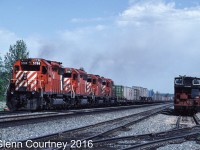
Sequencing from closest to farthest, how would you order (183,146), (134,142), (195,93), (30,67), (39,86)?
1. (183,146)
2. (134,142)
3. (39,86)
4. (30,67)
5. (195,93)

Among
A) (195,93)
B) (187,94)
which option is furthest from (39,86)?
(195,93)

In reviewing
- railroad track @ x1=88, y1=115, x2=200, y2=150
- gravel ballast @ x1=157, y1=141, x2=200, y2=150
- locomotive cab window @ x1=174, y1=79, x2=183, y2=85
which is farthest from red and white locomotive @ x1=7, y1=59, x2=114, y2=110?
gravel ballast @ x1=157, y1=141, x2=200, y2=150

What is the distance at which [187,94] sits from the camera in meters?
27.1

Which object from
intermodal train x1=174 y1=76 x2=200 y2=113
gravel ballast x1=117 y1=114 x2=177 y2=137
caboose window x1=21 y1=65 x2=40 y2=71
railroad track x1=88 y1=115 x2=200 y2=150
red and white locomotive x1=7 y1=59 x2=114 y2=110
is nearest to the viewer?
railroad track x1=88 y1=115 x2=200 y2=150

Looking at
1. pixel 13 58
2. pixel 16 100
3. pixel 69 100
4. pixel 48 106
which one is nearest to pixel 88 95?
pixel 69 100

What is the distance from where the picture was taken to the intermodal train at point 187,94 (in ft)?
87.5

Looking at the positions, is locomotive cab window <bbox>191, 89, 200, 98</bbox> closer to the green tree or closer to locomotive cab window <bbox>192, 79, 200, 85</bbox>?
locomotive cab window <bbox>192, 79, 200, 85</bbox>

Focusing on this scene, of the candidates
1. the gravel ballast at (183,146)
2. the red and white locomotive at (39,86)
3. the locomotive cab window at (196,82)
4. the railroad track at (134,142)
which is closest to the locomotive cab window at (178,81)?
the locomotive cab window at (196,82)

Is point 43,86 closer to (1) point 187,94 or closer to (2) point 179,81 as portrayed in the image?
(2) point 179,81

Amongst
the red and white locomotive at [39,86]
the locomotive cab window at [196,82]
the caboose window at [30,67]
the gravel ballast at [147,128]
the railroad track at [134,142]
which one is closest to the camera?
the railroad track at [134,142]

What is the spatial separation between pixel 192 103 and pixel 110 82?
23.4 meters

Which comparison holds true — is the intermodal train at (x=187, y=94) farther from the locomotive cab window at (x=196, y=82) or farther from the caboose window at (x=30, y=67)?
the caboose window at (x=30, y=67)

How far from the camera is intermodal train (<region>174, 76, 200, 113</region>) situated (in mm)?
26672

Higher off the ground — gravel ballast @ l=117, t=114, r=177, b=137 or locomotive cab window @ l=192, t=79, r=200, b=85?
locomotive cab window @ l=192, t=79, r=200, b=85
